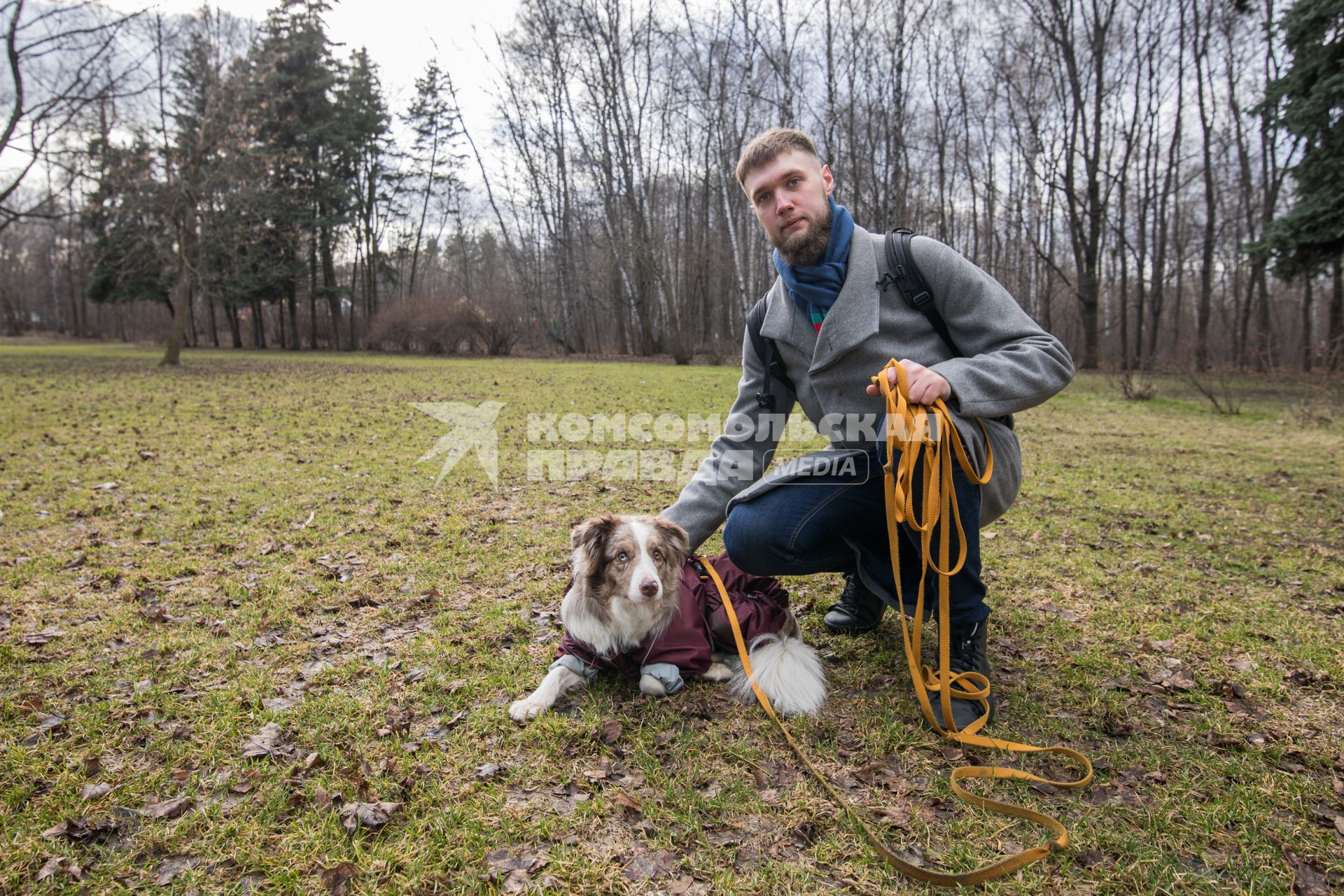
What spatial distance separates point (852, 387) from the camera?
10.1 ft

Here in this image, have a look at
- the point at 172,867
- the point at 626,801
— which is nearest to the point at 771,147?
the point at 626,801

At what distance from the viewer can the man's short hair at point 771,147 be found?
9.95 feet

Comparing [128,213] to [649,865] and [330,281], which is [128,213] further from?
[649,865]

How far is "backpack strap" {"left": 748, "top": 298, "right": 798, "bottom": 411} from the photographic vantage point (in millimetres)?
3383

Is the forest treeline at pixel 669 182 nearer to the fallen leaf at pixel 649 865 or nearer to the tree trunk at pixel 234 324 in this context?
the tree trunk at pixel 234 324

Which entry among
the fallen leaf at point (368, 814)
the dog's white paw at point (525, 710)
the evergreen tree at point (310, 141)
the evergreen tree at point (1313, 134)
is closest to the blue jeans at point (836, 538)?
the dog's white paw at point (525, 710)

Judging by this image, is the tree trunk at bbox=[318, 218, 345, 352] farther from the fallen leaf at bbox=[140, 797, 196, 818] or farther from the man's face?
the fallen leaf at bbox=[140, 797, 196, 818]

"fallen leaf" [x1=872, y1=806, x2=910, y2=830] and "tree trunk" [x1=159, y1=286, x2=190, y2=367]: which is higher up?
"tree trunk" [x1=159, y1=286, x2=190, y2=367]

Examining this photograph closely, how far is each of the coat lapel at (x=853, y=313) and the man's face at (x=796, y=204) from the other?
181 mm

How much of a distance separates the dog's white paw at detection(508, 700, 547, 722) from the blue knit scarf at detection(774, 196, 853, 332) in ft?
6.77

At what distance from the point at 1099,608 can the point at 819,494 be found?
214cm

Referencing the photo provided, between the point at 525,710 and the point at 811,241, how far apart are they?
7.77ft

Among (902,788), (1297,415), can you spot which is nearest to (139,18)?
(902,788)

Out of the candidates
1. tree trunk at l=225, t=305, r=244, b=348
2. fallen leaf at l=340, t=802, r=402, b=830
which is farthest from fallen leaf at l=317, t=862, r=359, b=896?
tree trunk at l=225, t=305, r=244, b=348
